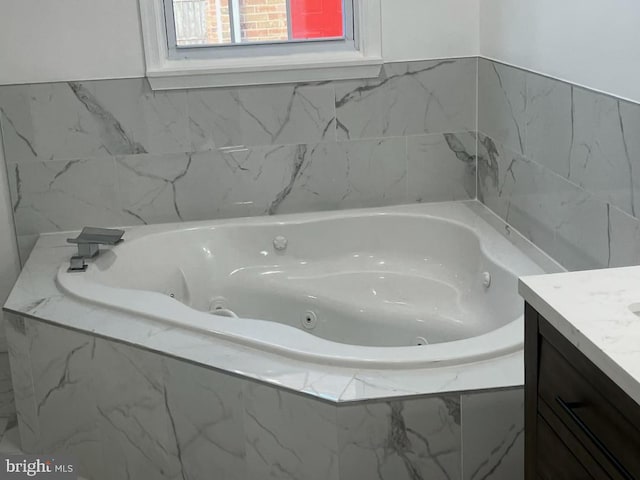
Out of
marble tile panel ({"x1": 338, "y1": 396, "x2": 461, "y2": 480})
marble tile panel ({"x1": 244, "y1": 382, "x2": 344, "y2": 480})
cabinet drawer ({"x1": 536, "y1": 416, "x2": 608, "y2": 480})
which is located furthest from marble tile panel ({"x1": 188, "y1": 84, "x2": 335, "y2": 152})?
cabinet drawer ({"x1": 536, "y1": 416, "x2": 608, "y2": 480})

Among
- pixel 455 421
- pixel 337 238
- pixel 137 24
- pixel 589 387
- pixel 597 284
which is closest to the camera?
pixel 589 387

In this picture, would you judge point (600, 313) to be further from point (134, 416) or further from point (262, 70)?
point (262, 70)

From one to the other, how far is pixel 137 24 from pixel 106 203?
69 cm

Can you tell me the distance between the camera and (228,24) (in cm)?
333

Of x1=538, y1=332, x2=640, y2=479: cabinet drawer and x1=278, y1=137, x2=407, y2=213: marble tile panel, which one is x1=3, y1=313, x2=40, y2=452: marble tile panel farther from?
x1=538, y1=332, x2=640, y2=479: cabinet drawer

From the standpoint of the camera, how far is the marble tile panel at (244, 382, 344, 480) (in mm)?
2057

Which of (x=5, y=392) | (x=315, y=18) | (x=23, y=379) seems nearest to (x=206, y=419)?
(x=23, y=379)

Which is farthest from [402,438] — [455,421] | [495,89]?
[495,89]

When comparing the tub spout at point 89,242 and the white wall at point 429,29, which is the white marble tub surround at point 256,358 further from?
the white wall at point 429,29

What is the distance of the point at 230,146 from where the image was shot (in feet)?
10.9

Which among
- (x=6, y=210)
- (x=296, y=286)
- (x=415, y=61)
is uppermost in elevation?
(x=415, y=61)

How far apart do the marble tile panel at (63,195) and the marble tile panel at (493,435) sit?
1.81 meters

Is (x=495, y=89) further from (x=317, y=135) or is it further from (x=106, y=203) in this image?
(x=106, y=203)

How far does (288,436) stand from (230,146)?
1.50 metres
